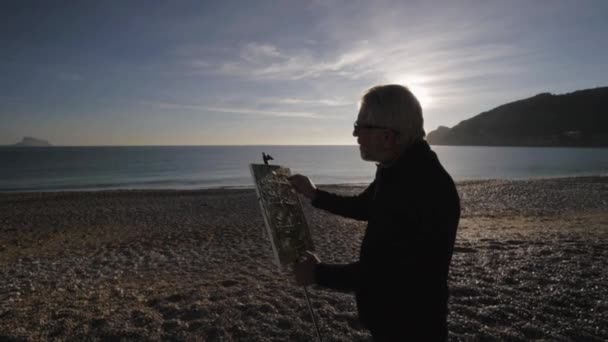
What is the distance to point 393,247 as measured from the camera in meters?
1.63

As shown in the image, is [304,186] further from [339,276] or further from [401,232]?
[401,232]

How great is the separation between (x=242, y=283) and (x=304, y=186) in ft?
14.1

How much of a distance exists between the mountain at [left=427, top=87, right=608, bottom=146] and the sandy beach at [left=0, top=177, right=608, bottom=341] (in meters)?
144

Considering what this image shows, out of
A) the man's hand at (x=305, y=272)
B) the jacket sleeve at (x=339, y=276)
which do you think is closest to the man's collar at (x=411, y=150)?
the jacket sleeve at (x=339, y=276)

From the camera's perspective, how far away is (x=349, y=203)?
2621 millimetres

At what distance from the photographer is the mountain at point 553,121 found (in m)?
124

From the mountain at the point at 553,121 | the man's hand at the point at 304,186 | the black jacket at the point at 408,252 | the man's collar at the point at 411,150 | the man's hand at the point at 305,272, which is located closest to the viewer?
the black jacket at the point at 408,252

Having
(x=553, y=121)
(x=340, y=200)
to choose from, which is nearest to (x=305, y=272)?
(x=340, y=200)

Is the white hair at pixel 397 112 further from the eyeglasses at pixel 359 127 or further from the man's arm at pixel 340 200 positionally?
the man's arm at pixel 340 200

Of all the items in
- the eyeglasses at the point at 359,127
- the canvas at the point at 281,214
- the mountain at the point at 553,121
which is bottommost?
the canvas at the point at 281,214

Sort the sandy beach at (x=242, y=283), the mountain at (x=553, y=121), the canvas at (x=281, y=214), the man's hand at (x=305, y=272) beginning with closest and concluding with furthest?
the man's hand at (x=305, y=272), the canvas at (x=281, y=214), the sandy beach at (x=242, y=283), the mountain at (x=553, y=121)

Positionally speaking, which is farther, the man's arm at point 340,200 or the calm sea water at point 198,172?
the calm sea water at point 198,172

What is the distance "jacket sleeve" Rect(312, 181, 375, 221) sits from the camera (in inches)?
100

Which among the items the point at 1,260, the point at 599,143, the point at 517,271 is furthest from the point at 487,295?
the point at 599,143
